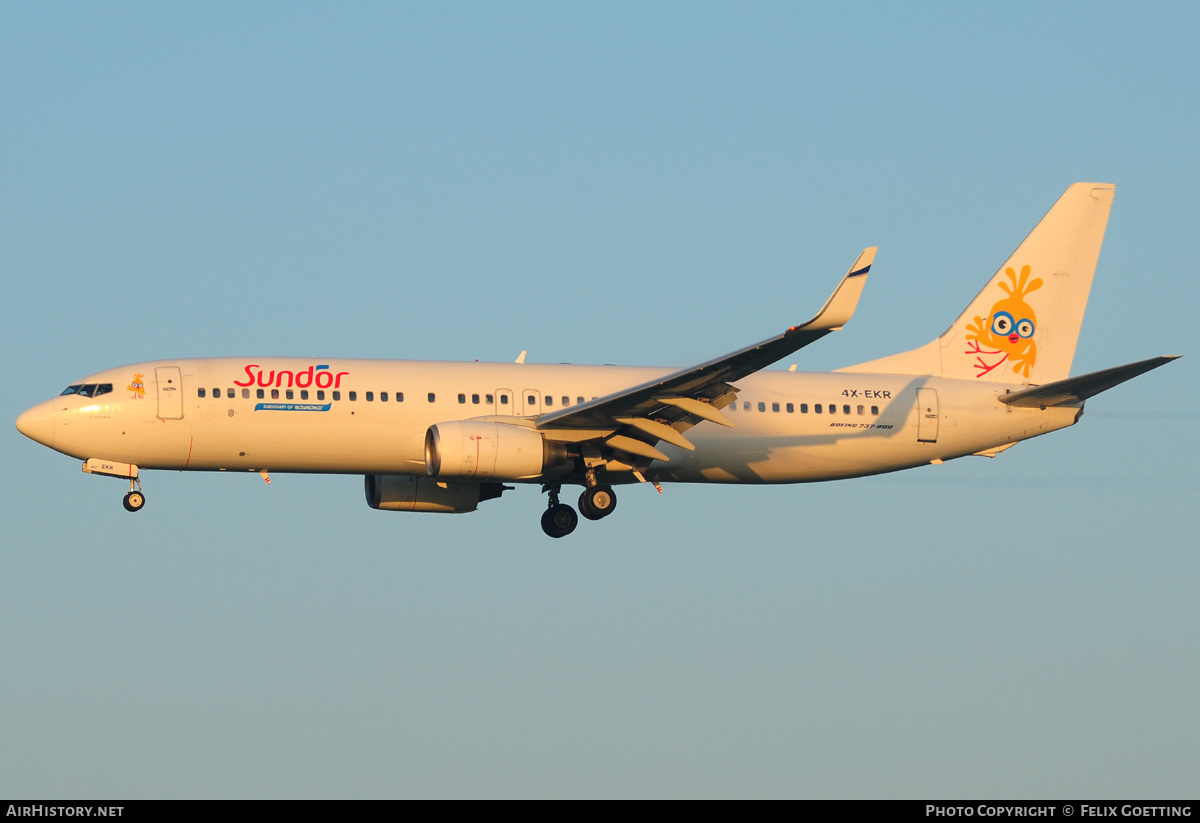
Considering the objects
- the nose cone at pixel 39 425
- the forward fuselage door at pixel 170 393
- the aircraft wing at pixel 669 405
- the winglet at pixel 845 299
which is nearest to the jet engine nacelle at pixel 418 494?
the aircraft wing at pixel 669 405

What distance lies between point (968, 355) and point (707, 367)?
508 inches

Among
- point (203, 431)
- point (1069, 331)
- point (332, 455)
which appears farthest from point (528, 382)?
point (1069, 331)

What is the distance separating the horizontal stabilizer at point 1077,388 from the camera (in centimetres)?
4069

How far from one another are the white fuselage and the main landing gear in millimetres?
1418

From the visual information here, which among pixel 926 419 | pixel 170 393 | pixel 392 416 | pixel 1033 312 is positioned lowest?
pixel 926 419

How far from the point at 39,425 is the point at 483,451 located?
11252 millimetres

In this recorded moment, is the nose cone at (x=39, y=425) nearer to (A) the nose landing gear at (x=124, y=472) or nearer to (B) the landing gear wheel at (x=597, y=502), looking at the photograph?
(A) the nose landing gear at (x=124, y=472)

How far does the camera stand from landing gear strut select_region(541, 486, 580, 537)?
149 ft

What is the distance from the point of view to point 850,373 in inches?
1866

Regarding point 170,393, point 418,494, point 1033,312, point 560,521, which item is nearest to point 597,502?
point 560,521

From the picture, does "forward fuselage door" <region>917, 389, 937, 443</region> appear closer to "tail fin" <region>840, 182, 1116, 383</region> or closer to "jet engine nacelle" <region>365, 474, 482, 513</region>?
"tail fin" <region>840, 182, 1116, 383</region>

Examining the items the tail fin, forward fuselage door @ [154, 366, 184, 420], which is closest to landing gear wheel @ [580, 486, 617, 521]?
the tail fin

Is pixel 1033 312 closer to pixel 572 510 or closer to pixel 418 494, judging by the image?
pixel 572 510

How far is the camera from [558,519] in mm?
45469
